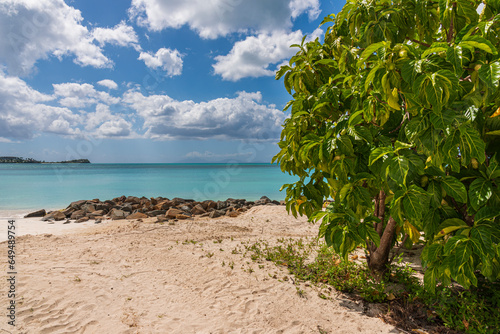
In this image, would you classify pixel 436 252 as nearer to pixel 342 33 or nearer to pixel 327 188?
pixel 327 188

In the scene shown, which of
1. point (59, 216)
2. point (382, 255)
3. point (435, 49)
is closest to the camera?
point (435, 49)

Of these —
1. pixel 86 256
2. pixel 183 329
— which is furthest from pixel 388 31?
pixel 86 256

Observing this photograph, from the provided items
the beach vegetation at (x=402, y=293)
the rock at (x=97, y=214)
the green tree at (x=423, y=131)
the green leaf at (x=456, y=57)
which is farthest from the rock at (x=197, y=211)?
the green leaf at (x=456, y=57)

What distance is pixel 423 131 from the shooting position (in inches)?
87.1

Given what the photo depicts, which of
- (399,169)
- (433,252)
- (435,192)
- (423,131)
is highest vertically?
(423,131)

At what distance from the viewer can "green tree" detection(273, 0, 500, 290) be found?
206 cm

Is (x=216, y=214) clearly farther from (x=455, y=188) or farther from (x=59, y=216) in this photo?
(x=455, y=188)

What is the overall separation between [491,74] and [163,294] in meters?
4.81

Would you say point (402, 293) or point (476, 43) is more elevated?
point (476, 43)

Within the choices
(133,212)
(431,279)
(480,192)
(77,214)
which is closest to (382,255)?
(431,279)

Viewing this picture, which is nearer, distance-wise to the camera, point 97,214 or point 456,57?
point 456,57

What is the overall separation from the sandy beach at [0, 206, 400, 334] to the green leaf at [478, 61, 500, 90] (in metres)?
3.03

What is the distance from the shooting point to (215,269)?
5348 millimetres

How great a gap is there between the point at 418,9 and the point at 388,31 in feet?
1.26
